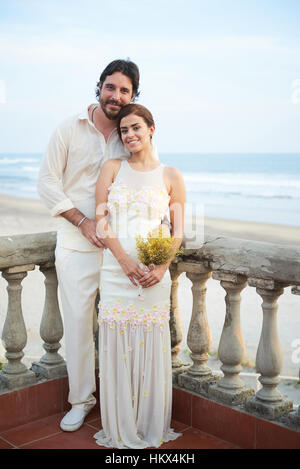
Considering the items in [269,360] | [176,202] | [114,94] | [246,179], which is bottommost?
[269,360]

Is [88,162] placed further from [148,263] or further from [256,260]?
[256,260]

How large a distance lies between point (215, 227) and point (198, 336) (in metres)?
17.6

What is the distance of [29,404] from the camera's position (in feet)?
11.0

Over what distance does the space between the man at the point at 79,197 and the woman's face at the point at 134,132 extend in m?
0.21

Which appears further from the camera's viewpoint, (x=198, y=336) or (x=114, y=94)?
(x=198, y=336)

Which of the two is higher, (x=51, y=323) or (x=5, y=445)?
(x=51, y=323)

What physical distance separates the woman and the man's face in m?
0.17

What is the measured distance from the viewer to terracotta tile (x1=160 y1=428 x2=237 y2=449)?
3086 mm

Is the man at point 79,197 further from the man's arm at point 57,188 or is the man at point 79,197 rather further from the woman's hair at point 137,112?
the woman's hair at point 137,112

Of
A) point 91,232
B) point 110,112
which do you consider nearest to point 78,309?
A: point 91,232

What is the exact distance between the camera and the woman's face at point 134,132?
10.1ft

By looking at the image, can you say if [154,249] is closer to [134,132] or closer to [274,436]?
[134,132]

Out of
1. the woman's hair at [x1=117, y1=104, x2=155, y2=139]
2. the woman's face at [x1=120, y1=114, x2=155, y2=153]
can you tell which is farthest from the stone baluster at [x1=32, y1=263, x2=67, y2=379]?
the woman's hair at [x1=117, y1=104, x2=155, y2=139]

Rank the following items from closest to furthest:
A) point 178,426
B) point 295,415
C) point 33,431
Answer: point 295,415
point 33,431
point 178,426
